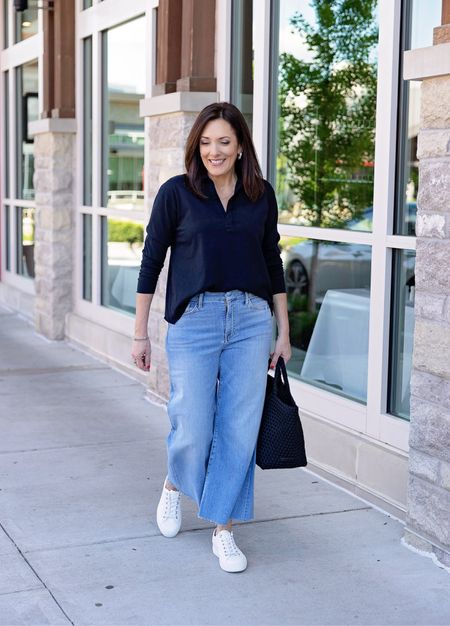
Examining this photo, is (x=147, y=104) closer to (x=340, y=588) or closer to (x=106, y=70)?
(x=106, y=70)

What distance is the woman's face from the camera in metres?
4.18

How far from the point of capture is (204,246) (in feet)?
13.8

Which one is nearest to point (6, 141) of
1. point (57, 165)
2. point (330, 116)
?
point (57, 165)

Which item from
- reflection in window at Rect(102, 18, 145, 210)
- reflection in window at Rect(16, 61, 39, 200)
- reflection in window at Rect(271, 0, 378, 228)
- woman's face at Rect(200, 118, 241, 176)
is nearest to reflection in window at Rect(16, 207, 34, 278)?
reflection in window at Rect(16, 61, 39, 200)

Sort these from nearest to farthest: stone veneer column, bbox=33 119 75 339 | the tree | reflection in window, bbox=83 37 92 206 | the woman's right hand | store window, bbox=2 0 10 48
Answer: the woman's right hand < the tree < reflection in window, bbox=83 37 92 206 < stone veneer column, bbox=33 119 75 339 < store window, bbox=2 0 10 48

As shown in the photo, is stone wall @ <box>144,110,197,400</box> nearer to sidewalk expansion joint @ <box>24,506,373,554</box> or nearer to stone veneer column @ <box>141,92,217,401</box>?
stone veneer column @ <box>141,92,217,401</box>

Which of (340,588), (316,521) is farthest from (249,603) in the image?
(316,521)

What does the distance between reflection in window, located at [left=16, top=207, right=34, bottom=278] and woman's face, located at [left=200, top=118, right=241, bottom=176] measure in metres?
8.04

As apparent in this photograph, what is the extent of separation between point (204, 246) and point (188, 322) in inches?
12.3

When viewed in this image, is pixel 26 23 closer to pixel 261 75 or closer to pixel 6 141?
pixel 6 141

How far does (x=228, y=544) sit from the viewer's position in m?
4.38

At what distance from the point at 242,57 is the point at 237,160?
2.65m

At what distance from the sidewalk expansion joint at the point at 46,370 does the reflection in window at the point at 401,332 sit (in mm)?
3851

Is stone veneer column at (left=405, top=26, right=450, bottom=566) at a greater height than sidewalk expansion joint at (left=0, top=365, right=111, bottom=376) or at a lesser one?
greater
